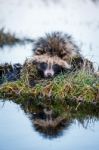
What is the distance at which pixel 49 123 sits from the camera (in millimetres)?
13539

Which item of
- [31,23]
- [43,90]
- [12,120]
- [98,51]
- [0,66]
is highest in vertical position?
[31,23]

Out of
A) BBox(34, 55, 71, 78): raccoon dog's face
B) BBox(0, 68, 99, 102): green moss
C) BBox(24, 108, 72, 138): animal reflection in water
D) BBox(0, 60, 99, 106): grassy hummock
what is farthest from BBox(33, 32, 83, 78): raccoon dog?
BBox(24, 108, 72, 138): animal reflection in water

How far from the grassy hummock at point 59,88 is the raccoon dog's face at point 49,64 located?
1.41ft

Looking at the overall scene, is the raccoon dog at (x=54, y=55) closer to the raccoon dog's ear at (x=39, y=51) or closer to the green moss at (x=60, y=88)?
the raccoon dog's ear at (x=39, y=51)

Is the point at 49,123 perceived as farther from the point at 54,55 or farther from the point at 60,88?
the point at 54,55

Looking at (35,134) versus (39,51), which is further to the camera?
(39,51)

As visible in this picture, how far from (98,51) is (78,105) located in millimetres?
6484

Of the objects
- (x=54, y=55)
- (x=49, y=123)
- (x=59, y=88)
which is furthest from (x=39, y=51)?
(x=49, y=123)

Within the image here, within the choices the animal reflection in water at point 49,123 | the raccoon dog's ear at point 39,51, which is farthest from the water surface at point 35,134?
the raccoon dog's ear at point 39,51

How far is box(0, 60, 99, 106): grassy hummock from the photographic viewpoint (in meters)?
15.5

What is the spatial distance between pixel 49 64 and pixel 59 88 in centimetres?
129

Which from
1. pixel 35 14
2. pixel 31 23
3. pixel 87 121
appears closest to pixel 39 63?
pixel 87 121

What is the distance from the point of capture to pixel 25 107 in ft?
48.8

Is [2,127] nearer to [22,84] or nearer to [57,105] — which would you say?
[57,105]
